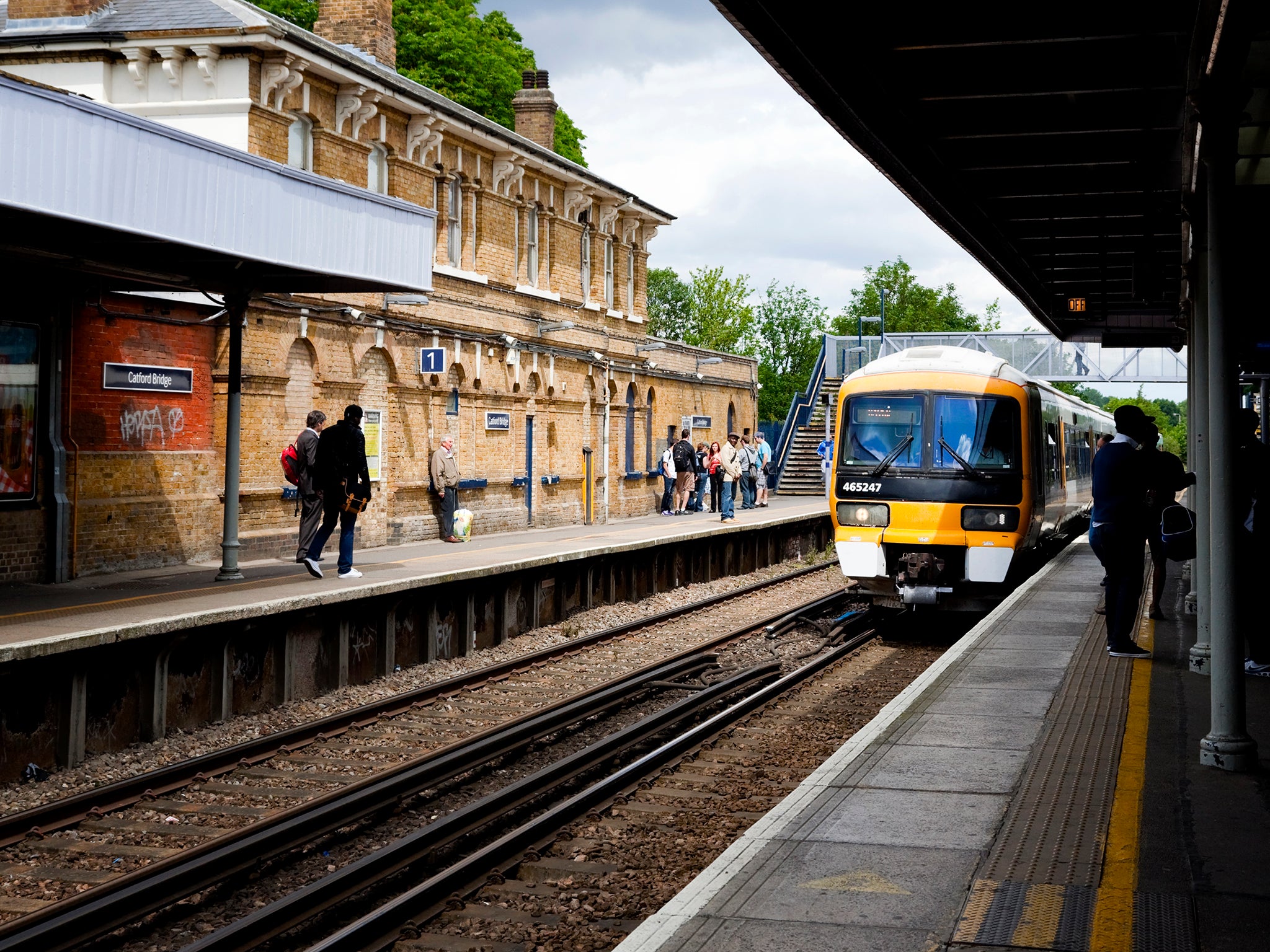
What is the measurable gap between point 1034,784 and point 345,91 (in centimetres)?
1626

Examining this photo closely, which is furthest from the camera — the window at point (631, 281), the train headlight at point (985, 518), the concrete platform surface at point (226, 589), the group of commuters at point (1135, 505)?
the window at point (631, 281)

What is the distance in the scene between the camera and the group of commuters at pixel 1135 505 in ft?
30.2

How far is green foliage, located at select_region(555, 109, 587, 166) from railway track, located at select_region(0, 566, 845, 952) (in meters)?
34.2

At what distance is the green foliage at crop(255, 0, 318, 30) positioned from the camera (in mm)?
37812

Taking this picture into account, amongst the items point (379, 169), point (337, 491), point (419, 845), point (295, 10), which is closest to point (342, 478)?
point (337, 491)

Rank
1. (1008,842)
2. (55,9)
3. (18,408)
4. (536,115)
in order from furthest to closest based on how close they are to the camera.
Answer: (536,115), (55,9), (18,408), (1008,842)

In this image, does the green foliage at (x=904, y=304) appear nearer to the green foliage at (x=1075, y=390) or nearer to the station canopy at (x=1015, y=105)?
the green foliage at (x=1075, y=390)

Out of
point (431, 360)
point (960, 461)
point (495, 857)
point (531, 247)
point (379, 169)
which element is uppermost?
point (379, 169)

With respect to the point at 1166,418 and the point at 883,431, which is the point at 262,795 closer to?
the point at 883,431

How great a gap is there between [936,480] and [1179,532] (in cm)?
581

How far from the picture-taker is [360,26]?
23797 millimetres

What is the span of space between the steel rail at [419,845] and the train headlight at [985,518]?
16.3ft

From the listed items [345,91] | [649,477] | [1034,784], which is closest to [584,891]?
[1034,784]

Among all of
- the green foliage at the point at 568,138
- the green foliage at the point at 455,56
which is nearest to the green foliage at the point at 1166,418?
the green foliage at the point at 568,138
